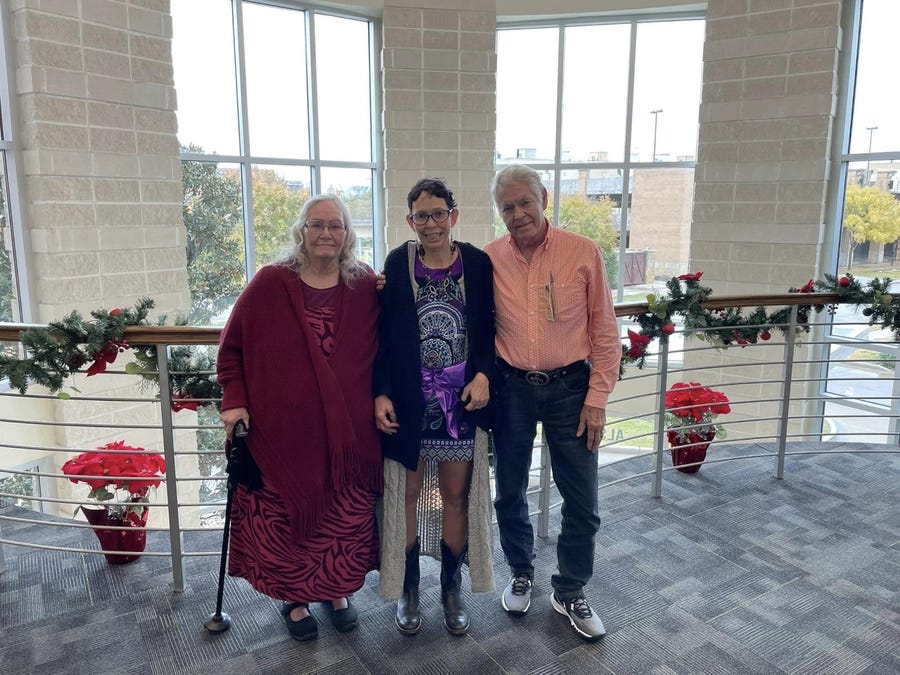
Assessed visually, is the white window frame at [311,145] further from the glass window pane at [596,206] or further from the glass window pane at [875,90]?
the glass window pane at [875,90]

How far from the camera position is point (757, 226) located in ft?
17.2

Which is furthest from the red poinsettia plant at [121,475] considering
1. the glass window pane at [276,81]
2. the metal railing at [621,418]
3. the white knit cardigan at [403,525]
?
the glass window pane at [276,81]

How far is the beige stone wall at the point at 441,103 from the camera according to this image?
5.30 meters

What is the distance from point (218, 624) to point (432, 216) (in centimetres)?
149

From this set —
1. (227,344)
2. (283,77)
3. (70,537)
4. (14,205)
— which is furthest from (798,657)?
(283,77)

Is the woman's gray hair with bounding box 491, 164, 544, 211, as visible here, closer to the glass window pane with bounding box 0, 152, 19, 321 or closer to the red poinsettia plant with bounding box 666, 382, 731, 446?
the red poinsettia plant with bounding box 666, 382, 731, 446

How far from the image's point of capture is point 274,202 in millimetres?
5684

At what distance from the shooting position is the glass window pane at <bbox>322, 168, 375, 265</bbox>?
5961 mm

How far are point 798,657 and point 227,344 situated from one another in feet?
6.48

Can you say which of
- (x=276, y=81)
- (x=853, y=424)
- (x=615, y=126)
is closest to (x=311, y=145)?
(x=276, y=81)

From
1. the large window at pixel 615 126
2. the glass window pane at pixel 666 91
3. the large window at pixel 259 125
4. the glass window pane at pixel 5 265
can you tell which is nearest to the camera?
the glass window pane at pixel 5 265

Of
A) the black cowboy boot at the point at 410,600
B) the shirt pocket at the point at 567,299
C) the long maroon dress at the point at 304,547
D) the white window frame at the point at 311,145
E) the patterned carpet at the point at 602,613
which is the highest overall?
the white window frame at the point at 311,145

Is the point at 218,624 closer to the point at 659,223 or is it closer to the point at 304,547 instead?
the point at 304,547

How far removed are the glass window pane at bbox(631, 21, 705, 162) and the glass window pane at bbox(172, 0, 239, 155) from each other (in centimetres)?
365
